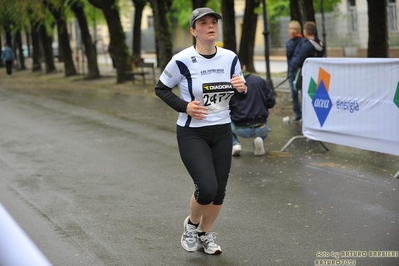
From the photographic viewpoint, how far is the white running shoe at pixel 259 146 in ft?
37.7

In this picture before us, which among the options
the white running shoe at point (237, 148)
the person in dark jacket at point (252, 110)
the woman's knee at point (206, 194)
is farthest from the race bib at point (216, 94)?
the white running shoe at point (237, 148)

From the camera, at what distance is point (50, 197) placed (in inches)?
348

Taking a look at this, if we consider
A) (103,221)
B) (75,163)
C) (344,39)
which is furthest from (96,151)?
(344,39)

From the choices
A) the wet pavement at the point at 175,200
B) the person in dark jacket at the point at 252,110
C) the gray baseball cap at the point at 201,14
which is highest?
the gray baseball cap at the point at 201,14

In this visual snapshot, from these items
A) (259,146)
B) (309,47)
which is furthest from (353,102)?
(309,47)

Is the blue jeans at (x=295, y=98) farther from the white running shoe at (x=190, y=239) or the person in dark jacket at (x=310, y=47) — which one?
the white running shoe at (x=190, y=239)

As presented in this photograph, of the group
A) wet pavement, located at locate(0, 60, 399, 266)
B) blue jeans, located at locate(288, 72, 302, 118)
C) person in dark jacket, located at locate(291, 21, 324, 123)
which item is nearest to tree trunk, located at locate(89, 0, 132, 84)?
wet pavement, located at locate(0, 60, 399, 266)

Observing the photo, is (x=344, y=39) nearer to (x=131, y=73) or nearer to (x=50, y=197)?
(x=131, y=73)

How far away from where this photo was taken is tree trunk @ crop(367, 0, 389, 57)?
62.3 ft

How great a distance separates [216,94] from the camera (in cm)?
592

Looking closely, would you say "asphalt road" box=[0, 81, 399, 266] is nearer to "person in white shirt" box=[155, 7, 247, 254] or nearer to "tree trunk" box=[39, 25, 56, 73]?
"person in white shirt" box=[155, 7, 247, 254]

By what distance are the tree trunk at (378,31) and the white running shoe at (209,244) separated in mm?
13901

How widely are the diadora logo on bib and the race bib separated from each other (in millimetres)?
5468

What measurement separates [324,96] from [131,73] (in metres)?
18.2
